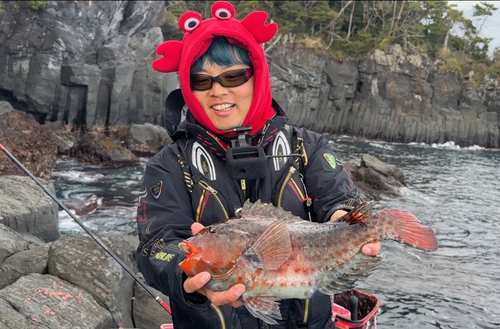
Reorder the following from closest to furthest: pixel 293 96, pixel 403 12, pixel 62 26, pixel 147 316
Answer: pixel 147 316
pixel 62 26
pixel 293 96
pixel 403 12

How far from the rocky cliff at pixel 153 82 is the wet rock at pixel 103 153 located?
6531 millimetres

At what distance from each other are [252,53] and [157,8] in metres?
35.8

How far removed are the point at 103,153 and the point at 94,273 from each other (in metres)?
19.5

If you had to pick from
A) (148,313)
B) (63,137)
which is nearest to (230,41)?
(148,313)

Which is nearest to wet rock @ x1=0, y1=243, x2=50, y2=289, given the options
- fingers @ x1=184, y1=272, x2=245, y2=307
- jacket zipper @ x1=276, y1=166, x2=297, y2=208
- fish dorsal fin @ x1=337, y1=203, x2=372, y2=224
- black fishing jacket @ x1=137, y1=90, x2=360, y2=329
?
black fishing jacket @ x1=137, y1=90, x2=360, y2=329

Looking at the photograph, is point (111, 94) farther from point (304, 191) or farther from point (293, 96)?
point (304, 191)

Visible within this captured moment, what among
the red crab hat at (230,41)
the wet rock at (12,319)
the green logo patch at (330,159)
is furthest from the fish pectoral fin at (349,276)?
the wet rock at (12,319)

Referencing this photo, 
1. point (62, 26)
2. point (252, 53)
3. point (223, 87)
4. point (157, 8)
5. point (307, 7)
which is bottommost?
point (223, 87)

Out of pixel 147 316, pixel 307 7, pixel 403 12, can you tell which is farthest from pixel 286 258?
pixel 403 12

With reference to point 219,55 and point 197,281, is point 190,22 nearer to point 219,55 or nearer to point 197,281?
point 219,55

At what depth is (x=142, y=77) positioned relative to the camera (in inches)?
1340

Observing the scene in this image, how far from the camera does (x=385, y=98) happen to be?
1918 inches

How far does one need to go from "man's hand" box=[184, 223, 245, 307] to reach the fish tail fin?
1048mm

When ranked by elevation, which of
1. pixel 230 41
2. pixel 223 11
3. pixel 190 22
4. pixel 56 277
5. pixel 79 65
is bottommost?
pixel 56 277
